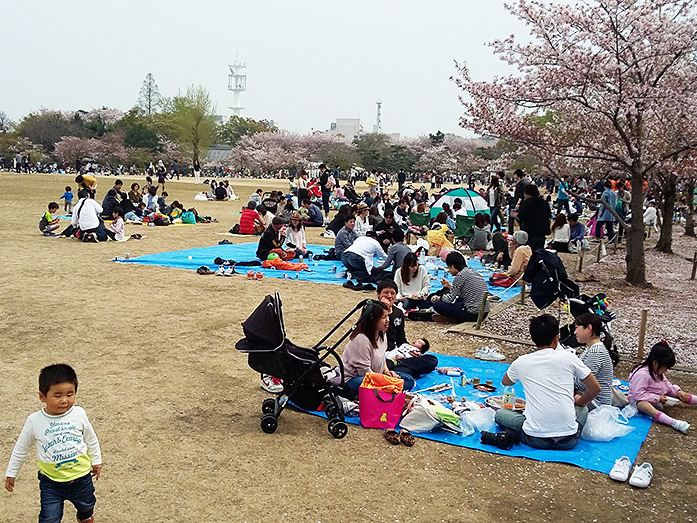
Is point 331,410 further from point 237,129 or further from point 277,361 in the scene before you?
point 237,129

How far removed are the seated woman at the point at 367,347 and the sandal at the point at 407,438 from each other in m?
0.63

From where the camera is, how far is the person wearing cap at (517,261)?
10.4 m

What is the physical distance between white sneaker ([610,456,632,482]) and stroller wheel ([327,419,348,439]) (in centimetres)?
187

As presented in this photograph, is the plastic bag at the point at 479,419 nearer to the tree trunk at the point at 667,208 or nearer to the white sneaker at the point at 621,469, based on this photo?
the white sneaker at the point at 621,469

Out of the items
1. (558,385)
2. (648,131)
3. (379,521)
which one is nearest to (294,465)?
(379,521)

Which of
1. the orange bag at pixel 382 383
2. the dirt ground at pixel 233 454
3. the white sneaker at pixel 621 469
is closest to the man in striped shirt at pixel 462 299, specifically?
the dirt ground at pixel 233 454

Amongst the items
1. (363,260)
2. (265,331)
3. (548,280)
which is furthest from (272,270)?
(265,331)

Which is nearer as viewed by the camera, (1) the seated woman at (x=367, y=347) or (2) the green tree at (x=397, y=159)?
(1) the seated woman at (x=367, y=347)

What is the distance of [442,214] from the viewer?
1427 cm

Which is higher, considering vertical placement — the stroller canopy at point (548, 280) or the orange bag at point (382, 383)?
the stroller canopy at point (548, 280)

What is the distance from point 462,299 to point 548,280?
1194mm

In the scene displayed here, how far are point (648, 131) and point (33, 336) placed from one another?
11.1 meters

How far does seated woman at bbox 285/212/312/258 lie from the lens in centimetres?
1312

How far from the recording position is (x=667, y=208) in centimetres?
1594
